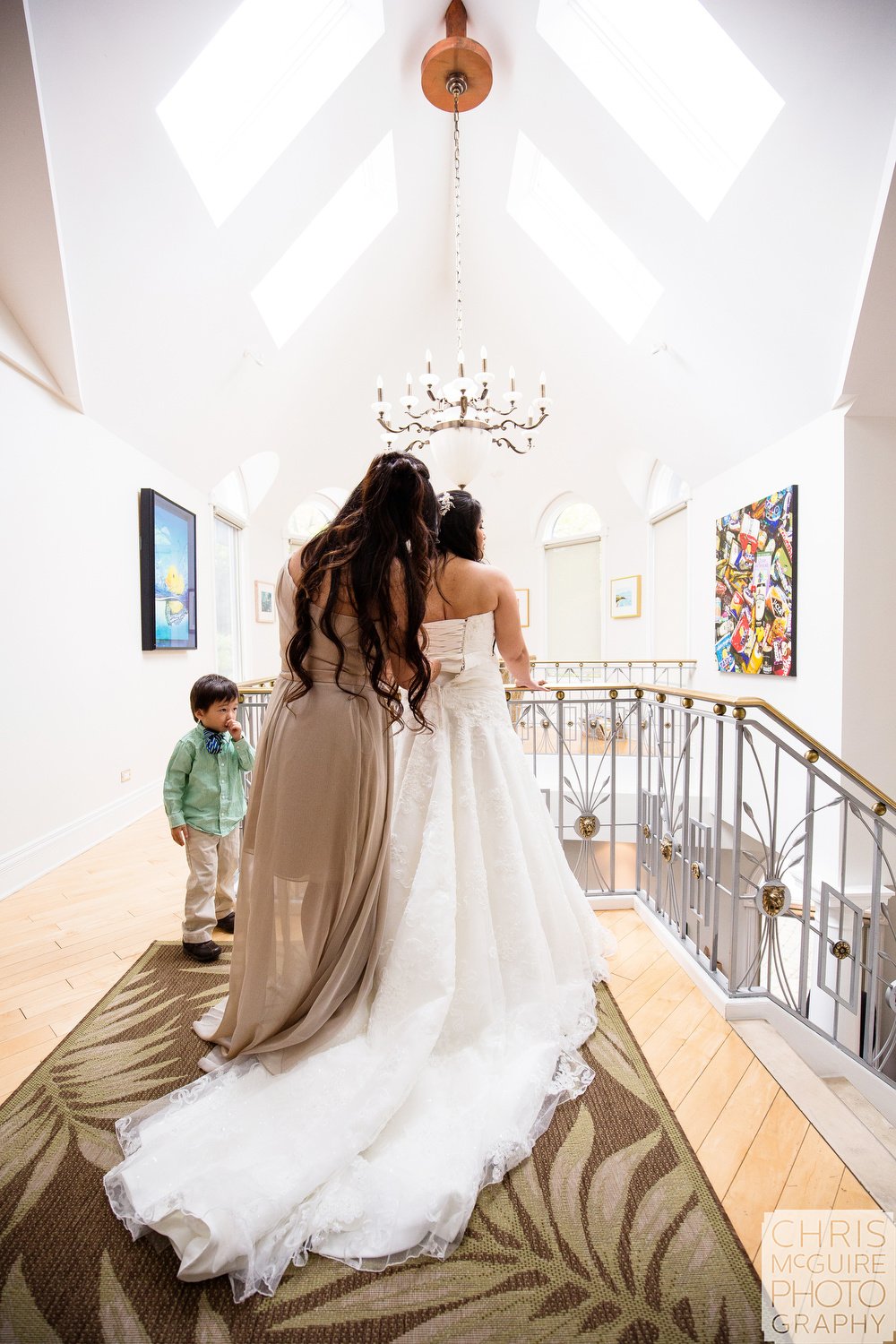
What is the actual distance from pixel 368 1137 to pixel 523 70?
5.81 meters

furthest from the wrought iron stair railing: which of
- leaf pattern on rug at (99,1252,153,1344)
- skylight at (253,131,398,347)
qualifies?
skylight at (253,131,398,347)

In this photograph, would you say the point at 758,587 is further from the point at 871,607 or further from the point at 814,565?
the point at 871,607

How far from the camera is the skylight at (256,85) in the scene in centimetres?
361

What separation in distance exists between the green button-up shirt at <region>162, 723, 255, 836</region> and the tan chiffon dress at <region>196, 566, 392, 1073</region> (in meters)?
0.92

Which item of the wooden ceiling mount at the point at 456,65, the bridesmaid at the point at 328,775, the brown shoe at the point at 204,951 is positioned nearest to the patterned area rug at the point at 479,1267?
the bridesmaid at the point at 328,775

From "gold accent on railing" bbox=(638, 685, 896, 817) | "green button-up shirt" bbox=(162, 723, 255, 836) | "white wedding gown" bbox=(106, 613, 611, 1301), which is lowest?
"white wedding gown" bbox=(106, 613, 611, 1301)

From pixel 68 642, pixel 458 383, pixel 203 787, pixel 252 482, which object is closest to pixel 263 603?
pixel 252 482

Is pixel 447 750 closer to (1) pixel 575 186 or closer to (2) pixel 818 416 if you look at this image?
(2) pixel 818 416

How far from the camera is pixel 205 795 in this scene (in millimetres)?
2512

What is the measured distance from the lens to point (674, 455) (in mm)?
6215

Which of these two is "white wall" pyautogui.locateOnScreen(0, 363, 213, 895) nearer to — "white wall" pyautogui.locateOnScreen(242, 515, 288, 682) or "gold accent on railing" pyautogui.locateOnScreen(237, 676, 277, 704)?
"gold accent on railing" pyautogui.locateOnScreen(237, 676, 277, 704)

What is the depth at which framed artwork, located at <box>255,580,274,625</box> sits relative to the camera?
830cm

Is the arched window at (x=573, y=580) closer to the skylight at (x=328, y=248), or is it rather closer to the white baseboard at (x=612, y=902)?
the skylight at (x=328, y=248)

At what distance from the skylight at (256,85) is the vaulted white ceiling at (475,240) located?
0.37 ft
